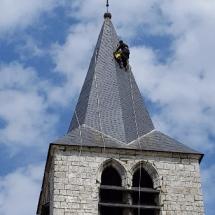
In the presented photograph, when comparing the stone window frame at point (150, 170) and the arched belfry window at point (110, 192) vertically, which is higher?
the stone window frame at point (150, 170)

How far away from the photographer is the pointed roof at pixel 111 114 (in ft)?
60.9

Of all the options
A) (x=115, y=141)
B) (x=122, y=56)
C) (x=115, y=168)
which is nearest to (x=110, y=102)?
(x=115, y=141)

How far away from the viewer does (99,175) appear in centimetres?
1777

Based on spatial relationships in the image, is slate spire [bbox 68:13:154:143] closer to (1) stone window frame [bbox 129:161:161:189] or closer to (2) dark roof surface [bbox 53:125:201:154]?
(2) dark roof surface [bbox 53:125:201:154]

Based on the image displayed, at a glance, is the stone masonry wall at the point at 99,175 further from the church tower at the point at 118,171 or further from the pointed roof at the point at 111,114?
the pointed roof at the point at 111,114

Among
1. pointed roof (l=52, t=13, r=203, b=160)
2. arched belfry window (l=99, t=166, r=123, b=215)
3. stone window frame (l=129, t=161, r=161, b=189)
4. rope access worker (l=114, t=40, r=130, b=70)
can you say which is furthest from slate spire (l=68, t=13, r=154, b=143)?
arched belfry window (l=99, t=166, r=123, b=215)

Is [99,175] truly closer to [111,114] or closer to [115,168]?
[115,168]

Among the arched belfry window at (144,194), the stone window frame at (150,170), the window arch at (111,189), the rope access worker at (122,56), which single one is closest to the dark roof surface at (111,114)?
the rope access worker at (122,56)

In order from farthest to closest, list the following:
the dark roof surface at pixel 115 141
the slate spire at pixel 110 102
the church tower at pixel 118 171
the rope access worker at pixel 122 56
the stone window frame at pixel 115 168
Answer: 1. the rope access worker at pixel 122 56
2. the slate spire at pixel 110 102
3. the dark roof surface at pixel 115 141
4. the stone window frame at pixel 115 168
5. the church tower at pixel 118 171

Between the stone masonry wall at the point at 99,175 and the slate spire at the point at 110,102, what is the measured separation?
0.85 meters

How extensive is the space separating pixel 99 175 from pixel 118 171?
48 cm

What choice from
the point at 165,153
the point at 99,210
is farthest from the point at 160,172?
the point at 99,210

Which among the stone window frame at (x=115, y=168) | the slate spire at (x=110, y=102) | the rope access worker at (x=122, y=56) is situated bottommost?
the stone window frame at (x=115, y=168)

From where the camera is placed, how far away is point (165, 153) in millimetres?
18406
